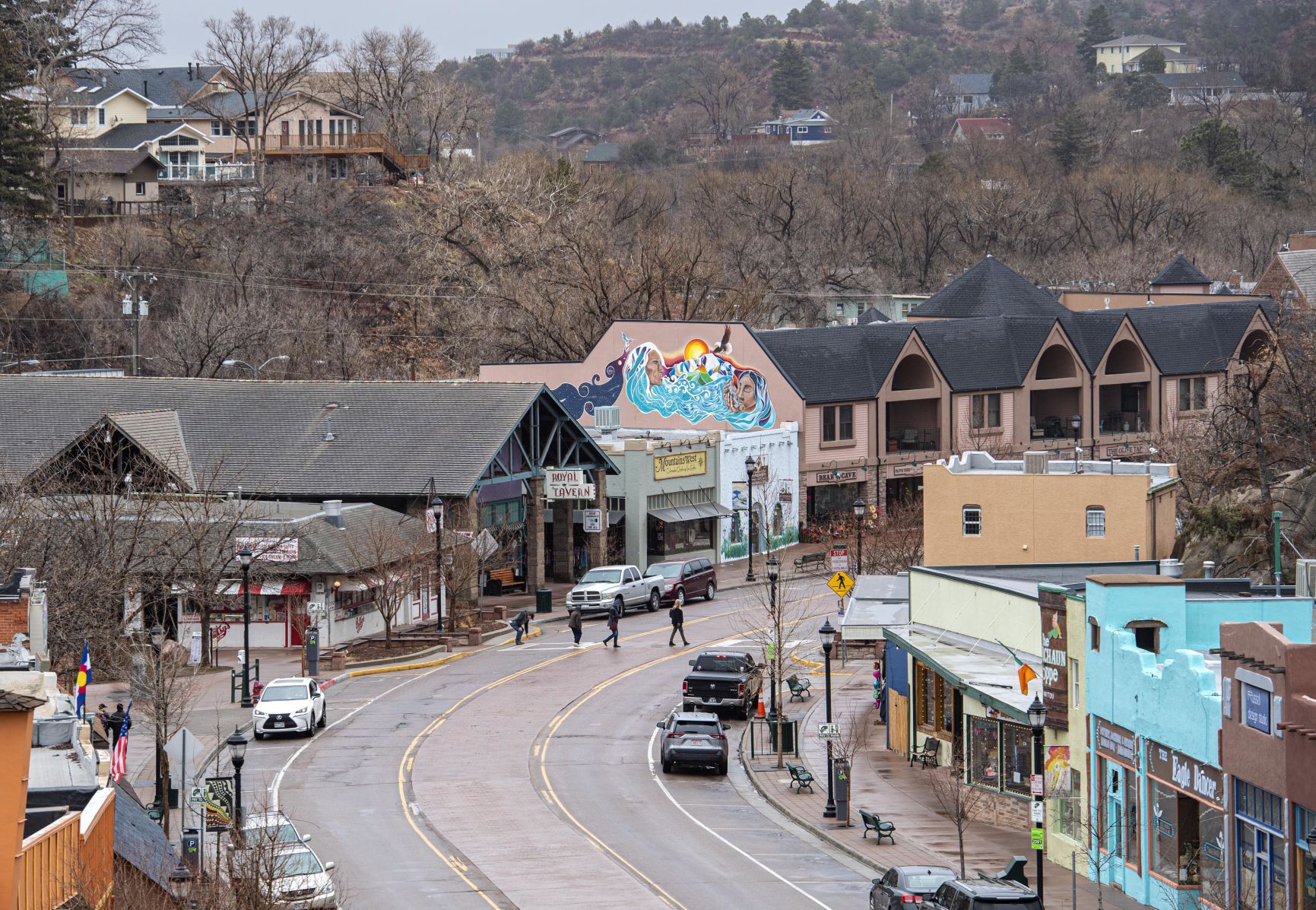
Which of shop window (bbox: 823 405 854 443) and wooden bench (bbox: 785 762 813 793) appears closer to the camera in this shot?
wooden bench (bbox: 785 762 813 793)

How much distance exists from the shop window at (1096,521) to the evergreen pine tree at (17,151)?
76.4 m

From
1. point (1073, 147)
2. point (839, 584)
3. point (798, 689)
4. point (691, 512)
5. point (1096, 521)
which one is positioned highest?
point (1073, 147)

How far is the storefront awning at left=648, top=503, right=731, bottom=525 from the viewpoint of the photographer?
247ft

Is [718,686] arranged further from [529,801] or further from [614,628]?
[529,801]

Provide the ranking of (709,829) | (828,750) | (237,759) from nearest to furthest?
(237,759) → (709,829) → (828,750)

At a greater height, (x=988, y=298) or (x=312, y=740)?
(x=988, y=298)

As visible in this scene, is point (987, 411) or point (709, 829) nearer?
point (709, 829)

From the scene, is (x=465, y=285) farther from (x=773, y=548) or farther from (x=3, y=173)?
(x=773, y=548)

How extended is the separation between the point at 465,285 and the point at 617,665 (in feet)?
244

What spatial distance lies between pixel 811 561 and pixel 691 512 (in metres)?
5.08

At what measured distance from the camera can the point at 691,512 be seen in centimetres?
7650

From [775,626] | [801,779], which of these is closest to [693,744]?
[801,779]

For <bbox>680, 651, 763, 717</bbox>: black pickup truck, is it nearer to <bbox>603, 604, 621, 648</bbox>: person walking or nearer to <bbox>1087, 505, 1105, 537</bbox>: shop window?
<bbox>603, 604, 621, 648</bbox>: person walking

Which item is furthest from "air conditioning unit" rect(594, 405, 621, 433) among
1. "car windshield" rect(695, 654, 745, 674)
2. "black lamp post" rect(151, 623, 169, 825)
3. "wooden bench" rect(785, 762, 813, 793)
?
"black lamp post" rect(151, 623, 169, 825)
